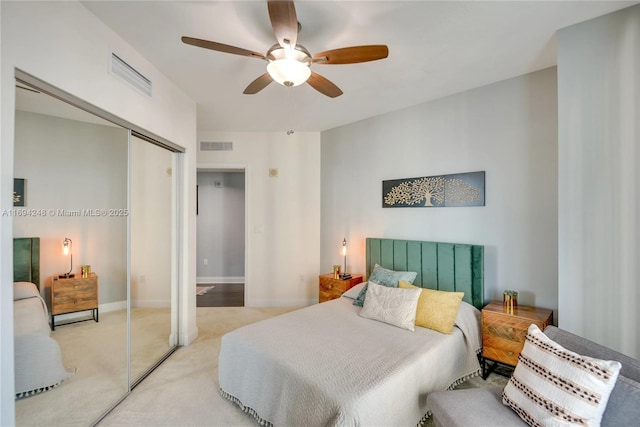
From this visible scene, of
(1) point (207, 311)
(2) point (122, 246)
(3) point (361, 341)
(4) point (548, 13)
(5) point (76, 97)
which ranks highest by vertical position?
(4) point (548, 13)

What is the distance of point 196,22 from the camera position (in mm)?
1857

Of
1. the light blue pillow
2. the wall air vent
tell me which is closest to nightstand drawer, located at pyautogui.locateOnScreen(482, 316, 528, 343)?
the light blue pillow

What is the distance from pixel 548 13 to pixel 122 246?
11.1 feet

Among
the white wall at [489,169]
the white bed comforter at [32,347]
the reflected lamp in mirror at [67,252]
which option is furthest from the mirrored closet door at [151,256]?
the white wall at [489,169]

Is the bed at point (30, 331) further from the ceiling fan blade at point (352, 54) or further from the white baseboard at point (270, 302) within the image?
the white baseboard at point (270, 302)

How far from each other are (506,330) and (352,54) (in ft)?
7.77

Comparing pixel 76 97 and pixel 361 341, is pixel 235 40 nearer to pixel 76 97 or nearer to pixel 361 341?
pixel 76 97

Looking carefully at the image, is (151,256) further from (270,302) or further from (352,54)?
(352,54)

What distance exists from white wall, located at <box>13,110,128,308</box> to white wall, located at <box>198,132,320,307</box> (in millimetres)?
2270

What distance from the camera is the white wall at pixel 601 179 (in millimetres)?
1705

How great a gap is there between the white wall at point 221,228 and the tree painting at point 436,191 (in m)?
3.64

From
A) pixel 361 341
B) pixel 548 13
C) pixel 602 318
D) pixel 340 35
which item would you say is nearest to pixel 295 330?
pixel 361 341

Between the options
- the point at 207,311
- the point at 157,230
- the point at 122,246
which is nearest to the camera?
the point at 122,246

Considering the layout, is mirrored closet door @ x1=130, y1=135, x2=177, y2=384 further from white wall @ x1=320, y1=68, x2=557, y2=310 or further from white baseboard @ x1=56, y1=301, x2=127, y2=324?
white wall @ x1=320, y1=68, x2=557, y2=310
